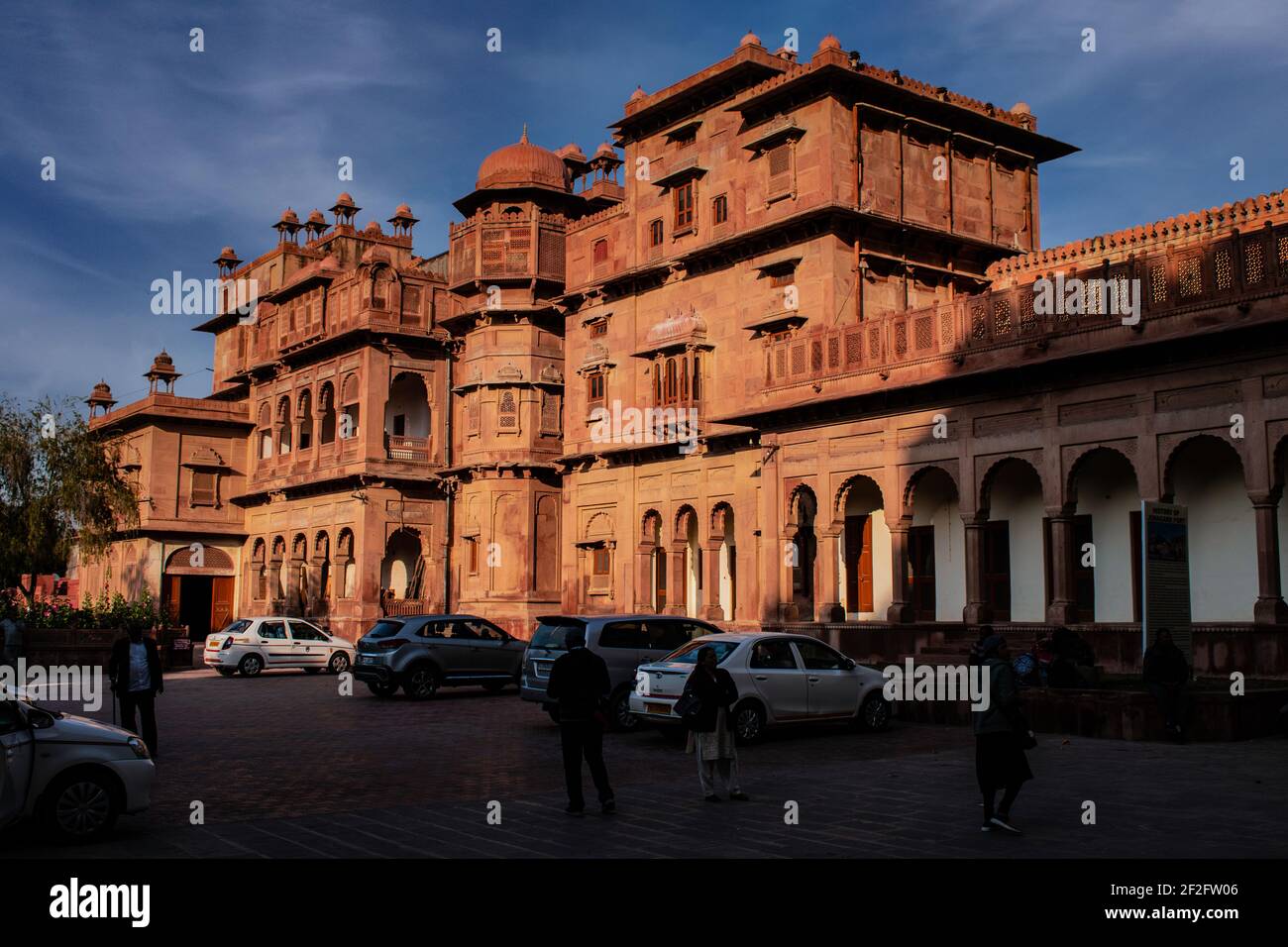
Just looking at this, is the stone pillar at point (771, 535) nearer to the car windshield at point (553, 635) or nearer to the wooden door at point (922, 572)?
the wooden door at point (922, 572)

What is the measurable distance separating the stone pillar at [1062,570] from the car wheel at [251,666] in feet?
66.2

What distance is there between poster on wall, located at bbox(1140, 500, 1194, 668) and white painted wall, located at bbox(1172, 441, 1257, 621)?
177 inches

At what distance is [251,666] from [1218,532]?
23.2 meters

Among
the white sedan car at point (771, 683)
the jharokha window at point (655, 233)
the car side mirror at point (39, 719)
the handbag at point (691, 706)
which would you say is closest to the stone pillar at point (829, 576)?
the white sedan car at point (771, 683)

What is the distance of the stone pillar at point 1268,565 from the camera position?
18.9 meters

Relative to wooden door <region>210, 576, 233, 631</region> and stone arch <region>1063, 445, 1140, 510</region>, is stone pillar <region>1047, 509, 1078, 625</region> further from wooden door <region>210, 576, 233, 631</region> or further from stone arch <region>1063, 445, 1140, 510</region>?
wooden door <region>210, 576, 233, 631</region>

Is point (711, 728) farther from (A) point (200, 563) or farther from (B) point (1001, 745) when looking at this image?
(A) point (200, 563)

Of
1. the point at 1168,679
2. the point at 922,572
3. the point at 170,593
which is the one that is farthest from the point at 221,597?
the point at 1168,679

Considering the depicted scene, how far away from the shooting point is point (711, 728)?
39.4ft

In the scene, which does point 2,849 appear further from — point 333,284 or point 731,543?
point 333,284

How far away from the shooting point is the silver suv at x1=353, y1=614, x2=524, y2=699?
80.2ft

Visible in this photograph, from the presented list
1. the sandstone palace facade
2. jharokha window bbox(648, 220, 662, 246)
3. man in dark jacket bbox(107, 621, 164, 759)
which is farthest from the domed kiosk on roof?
man in dark jacket bbox(107, 621, 164, 759)

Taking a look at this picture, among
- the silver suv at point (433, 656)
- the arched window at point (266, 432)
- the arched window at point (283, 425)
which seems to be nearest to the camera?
the silver suv at point (433, 656)
